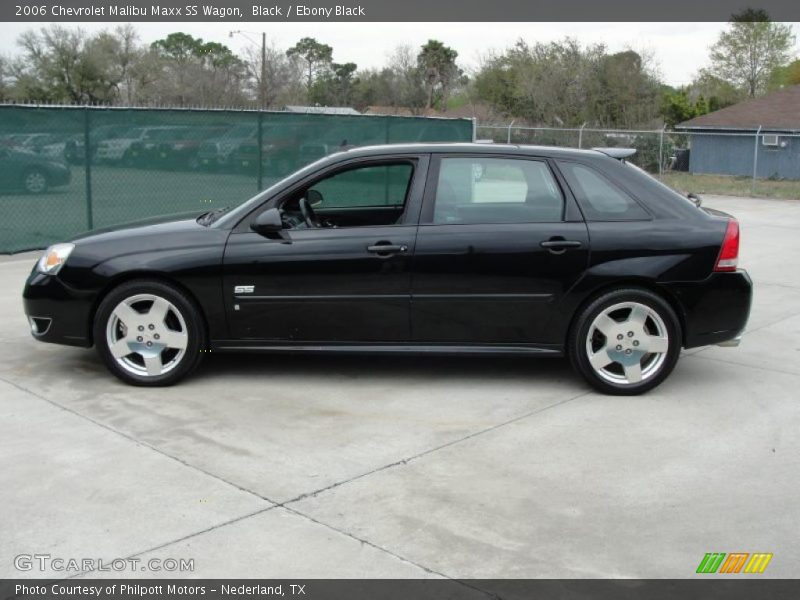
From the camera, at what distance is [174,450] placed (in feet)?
16.4

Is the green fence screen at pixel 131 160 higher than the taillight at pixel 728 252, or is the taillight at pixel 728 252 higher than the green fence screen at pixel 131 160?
the green fence screen at pixel 131 160

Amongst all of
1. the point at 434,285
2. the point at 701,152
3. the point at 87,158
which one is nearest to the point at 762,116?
the point at 701,152

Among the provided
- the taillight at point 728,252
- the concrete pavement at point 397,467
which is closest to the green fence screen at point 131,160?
the concrete pavement at point 397,467

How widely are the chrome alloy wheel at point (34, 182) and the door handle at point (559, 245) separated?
7510 mm

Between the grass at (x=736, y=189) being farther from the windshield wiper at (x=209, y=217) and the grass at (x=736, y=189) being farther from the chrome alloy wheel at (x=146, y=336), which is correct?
the chrome alloy wheel at (x=146, y=336)

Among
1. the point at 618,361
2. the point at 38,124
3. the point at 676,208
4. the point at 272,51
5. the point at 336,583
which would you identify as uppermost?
the point at 272,51

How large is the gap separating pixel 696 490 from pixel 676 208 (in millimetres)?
2250

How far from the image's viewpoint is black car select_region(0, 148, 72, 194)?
36.4ft

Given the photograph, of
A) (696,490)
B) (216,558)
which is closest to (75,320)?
(216,558)

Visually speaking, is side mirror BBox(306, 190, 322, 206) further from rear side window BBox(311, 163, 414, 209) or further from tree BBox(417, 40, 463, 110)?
tree BBox(417, 40, 463, 110)

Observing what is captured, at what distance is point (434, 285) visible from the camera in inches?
239

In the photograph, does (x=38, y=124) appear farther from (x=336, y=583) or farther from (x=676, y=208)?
(x=336, y=583)

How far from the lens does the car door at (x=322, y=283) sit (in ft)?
19.9
